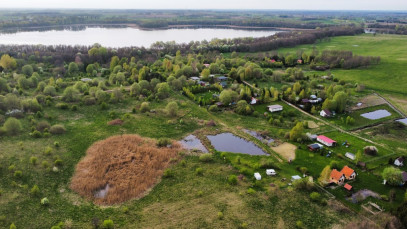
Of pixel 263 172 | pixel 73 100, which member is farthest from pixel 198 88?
pixel 263 172

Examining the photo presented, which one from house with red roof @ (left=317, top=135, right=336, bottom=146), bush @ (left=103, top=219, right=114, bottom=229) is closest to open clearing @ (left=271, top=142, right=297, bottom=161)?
house with red roof @ (left=317, top=135, right=336, bottom=146)

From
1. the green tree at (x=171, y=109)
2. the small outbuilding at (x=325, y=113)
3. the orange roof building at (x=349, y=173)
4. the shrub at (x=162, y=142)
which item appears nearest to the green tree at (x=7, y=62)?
the green tree at (x=171, y=109)

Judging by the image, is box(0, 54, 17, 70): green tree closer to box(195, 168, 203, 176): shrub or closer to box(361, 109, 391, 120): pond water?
box(195, 168, 203, 176): shrub

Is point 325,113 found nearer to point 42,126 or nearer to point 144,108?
point 144,108

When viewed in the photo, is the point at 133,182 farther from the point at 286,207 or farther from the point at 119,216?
the point at 286,207

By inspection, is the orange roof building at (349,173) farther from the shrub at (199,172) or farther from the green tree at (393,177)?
the shrub at (199,172)

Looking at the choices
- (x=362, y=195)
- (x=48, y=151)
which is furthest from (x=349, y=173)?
(x=48, y=151)
